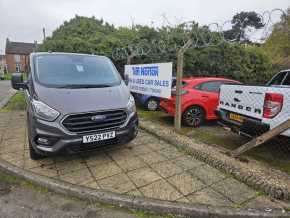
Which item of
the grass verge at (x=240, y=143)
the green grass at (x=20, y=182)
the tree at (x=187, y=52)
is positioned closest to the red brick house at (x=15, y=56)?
the tree at (x=187, y=52)

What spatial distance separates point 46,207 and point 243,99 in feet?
11.5

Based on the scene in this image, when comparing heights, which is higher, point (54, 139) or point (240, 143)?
point (54, 139)

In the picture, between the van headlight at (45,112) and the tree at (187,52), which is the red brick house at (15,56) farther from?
the van headlight at (45,112)

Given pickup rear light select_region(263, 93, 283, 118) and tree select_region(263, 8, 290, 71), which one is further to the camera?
tree select_region(263, 8, 290, 71)

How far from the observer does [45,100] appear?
3244 millimetres

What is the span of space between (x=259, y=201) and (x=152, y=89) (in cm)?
389

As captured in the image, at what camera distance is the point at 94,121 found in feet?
10.8

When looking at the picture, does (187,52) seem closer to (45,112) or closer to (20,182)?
(45,112)

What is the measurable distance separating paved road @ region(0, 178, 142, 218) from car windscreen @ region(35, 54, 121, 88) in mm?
1675

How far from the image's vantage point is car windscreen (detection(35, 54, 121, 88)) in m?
3.77

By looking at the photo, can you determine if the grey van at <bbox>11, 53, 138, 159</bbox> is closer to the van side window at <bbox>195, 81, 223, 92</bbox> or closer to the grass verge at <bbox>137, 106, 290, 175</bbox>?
the grass verge at <bbox>137, 106, 290, 175</bbox>

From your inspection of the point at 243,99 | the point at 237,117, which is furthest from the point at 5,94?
the point at 243,99

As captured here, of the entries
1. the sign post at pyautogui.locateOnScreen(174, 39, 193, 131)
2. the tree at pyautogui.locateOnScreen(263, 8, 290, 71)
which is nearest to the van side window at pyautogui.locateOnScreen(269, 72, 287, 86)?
the sign post at pyautogui.locateOnScreen(174, 39, 193, 131)

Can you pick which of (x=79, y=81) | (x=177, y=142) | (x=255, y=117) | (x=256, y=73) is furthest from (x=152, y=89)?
(x=256, y=73)
